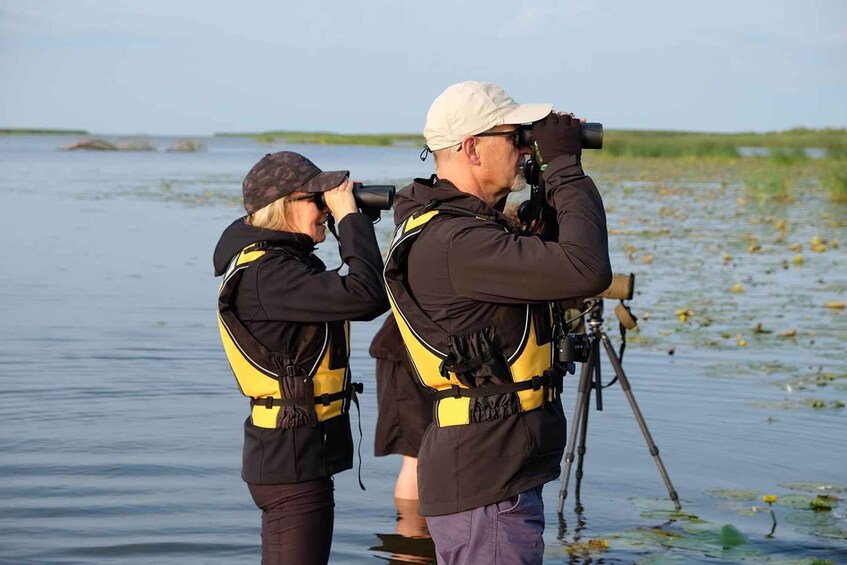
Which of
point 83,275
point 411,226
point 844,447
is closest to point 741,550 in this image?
point 844,447

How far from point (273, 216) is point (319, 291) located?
348 mm

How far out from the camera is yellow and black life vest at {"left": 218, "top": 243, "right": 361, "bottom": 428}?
3717mm

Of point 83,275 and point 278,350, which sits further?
point 83,275

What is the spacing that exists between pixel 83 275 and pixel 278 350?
1187 cm

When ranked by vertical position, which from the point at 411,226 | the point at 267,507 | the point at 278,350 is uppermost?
the point at 411,226

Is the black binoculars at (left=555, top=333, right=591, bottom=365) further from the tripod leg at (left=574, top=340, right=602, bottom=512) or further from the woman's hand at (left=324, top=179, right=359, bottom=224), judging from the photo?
the tripod leg at (left=574, top=340, right=602, bottom=512)

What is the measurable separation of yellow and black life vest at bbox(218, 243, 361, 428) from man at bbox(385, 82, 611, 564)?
516mm

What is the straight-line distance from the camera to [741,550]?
223 inches

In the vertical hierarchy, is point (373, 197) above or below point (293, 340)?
above

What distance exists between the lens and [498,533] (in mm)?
3141

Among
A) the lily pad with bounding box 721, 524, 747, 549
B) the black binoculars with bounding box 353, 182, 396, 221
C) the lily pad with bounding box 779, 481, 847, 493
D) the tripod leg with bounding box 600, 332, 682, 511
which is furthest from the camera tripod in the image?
the black binoculars with bounding box 353, 182, 396, 221

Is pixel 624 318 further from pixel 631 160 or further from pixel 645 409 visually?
pixel 631 160

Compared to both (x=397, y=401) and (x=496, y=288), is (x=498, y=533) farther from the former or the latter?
(x=397, y=401)

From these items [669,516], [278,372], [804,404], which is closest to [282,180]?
[278,372]
